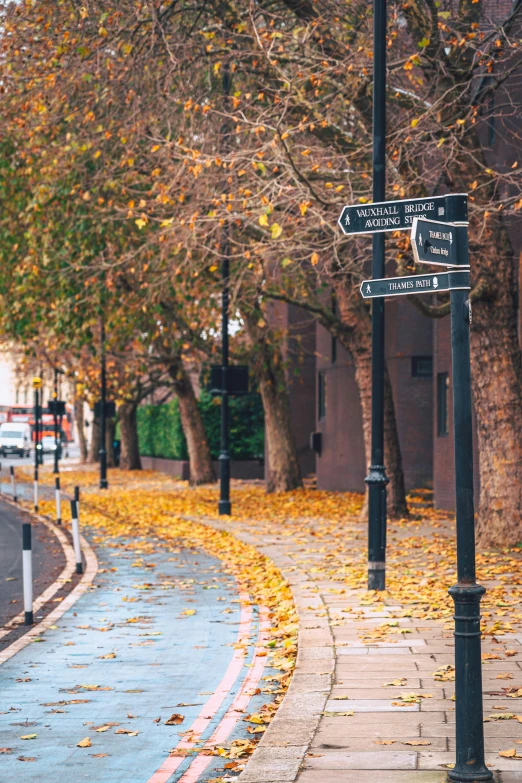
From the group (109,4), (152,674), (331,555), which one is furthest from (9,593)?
(109,4)

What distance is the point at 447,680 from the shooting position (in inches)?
340

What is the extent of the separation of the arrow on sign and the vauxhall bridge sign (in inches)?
11.9

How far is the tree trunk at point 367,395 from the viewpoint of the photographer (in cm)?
2370

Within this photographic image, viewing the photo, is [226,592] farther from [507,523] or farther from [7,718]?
[7,718]

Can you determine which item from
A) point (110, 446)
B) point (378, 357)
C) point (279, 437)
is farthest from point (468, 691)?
point (110, 446)

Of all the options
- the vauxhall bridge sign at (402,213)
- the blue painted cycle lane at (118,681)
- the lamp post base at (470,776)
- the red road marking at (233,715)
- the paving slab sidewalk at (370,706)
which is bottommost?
the blue painted cycle lane at (118,681)

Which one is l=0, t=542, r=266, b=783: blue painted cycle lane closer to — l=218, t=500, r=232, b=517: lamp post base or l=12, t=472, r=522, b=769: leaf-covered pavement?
l=12, t=472, r=522, b=769: leaf-covered pavement

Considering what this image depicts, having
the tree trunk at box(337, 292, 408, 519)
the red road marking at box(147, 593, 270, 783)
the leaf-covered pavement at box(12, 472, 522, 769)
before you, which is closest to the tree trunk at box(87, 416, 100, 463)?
the leaf-covered pavement at box(12, 472, 522, 769)

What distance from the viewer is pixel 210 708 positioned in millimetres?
8266

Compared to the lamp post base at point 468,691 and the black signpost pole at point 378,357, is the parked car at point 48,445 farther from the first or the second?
the lamp post base at point 468,691

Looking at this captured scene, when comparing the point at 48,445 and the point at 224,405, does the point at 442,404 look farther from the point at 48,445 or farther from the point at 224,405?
the point at 48,445

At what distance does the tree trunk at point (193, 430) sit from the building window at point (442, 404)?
40.4ft

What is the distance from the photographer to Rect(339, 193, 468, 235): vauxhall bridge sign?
6.68m

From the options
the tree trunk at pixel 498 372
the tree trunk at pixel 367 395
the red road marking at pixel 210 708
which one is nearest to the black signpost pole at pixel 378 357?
the red road marking at pixel 210 708
